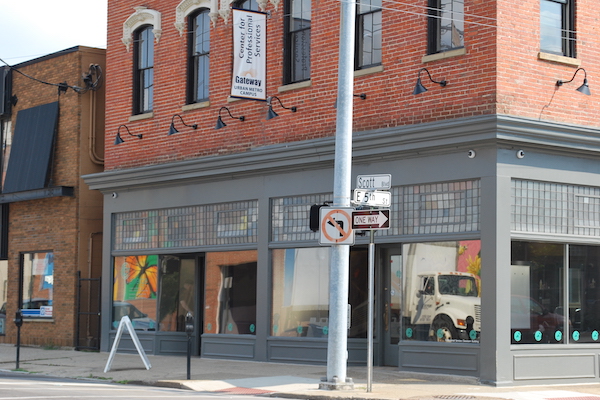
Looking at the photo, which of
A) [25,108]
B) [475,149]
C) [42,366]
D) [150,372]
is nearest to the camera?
[475,149]

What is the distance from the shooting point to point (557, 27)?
54.0 feet

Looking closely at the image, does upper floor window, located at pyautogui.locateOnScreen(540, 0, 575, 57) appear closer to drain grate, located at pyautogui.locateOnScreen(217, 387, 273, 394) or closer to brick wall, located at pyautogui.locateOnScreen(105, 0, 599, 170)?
brick wall, located at pyautogui.locateOnScreen(105, 0, 599, 170)

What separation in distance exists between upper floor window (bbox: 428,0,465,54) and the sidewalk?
18.7 feet

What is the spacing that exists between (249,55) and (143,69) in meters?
4.81

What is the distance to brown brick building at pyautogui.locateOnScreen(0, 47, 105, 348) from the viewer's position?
24.2m

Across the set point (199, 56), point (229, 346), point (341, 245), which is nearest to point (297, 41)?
point (199, 56)

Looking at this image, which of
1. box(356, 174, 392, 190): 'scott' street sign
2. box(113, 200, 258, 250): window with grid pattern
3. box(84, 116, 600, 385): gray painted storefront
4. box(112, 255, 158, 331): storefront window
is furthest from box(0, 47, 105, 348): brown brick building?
box(356, 174, 392, 190): 'scott' street sign

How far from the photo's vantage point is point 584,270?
16500mm

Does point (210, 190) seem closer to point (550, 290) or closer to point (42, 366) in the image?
point (42, 366)

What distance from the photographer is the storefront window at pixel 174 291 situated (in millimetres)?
22000

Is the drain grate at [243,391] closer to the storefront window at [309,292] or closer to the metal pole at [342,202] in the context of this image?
the metal pole at [342,202]

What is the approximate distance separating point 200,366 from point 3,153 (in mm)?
11162

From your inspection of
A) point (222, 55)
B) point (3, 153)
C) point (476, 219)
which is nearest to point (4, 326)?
point (3, 153)

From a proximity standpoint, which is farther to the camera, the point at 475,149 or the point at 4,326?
the point at 4,326
